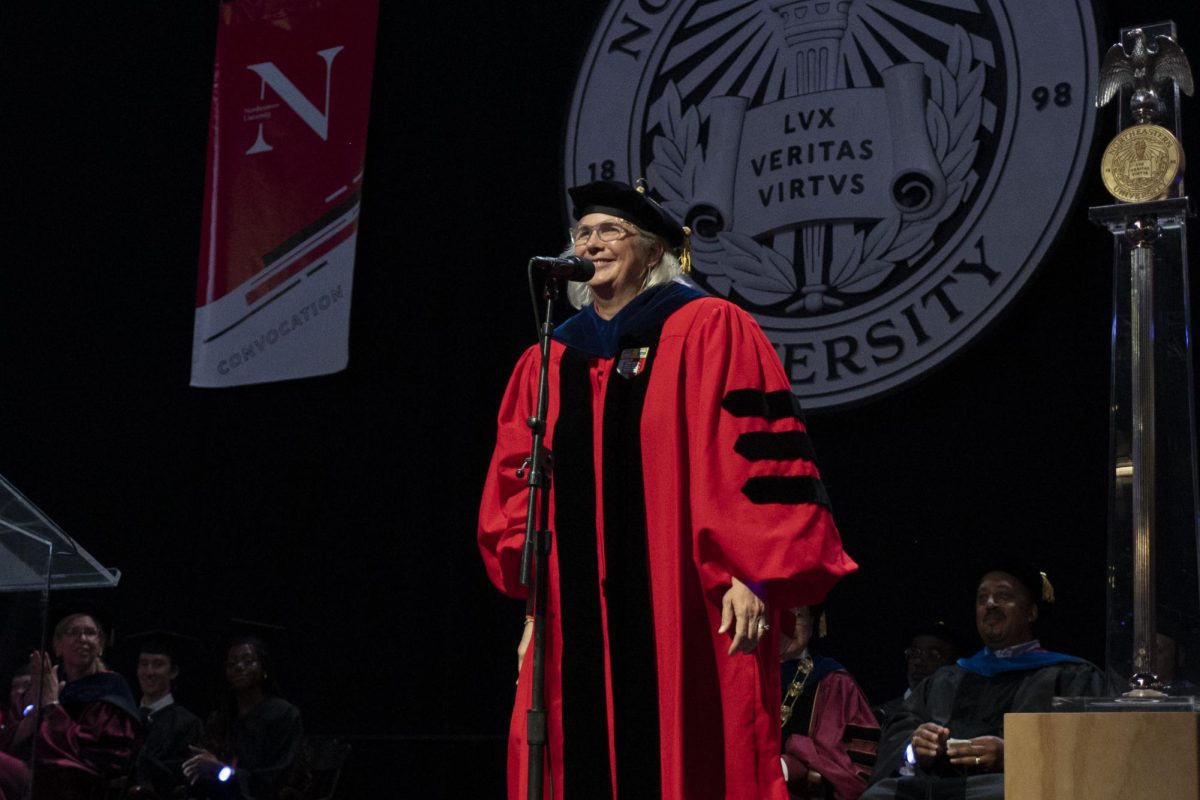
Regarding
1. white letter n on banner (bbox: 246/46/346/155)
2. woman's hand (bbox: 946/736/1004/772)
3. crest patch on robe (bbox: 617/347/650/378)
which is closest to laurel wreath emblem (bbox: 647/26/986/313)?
white letter n on banner (bbox: 246/46/346/155)

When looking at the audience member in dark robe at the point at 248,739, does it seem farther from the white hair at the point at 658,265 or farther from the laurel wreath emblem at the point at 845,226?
the white hair at the point at 658,265

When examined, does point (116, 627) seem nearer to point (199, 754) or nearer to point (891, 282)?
point (199, 754)

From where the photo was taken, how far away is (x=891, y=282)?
5168mm

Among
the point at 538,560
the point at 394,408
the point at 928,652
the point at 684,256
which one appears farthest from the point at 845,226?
the point at 538,560

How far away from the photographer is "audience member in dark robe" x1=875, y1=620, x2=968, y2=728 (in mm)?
4828

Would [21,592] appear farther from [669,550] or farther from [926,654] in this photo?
[926,654]

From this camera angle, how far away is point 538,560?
2.58 m

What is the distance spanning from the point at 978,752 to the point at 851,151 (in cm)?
218

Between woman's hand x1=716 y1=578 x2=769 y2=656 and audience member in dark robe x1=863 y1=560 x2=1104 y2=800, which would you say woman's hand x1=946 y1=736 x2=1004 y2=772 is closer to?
audience member in dark robe x1=863 y1=560 x2=1104 y2=800

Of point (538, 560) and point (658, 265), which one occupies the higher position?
point (658, 265)

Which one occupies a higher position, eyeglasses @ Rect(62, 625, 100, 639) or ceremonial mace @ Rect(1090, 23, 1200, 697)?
ceremonial mace @ Rect(1090, 23, 1200, 697)

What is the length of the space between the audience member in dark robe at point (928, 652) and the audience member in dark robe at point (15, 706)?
8.21ft

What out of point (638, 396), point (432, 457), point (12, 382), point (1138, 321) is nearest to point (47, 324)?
point (12, 382)

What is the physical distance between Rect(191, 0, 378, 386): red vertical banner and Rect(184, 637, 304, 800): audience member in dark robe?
49.5 inches
